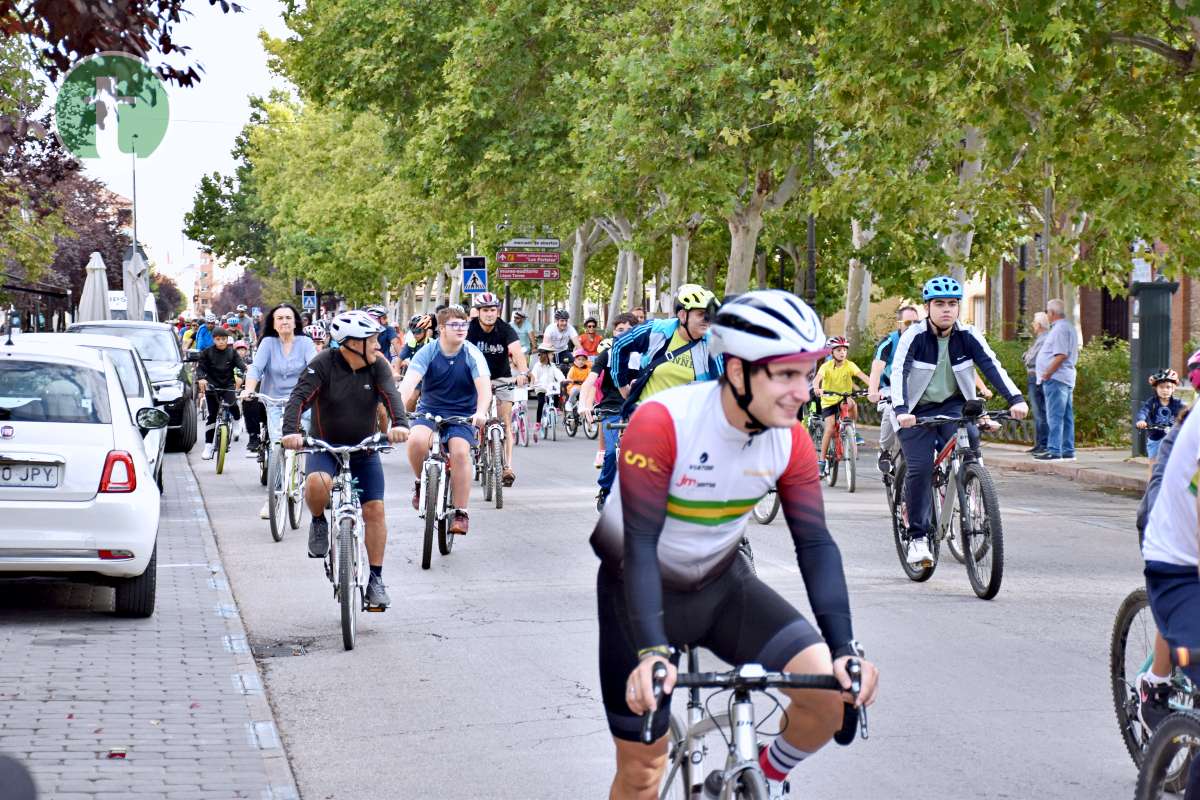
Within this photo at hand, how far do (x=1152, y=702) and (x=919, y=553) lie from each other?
229 inches

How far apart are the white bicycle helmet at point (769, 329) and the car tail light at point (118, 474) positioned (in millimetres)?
6511

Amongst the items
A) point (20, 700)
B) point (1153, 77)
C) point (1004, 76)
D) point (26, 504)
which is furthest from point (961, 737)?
point (1153, 77)

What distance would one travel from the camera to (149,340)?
Answer: 24.7 meters

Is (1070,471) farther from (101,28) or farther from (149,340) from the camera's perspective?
(101,28)

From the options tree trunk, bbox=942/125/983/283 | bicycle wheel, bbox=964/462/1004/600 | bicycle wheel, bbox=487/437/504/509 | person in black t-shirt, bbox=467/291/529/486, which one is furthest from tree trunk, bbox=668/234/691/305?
bicycle wheel, bbox=964/462/1004/600

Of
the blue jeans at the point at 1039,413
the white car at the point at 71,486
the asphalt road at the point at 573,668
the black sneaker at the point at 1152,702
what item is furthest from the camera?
the blue jeans at the point at 1039,413

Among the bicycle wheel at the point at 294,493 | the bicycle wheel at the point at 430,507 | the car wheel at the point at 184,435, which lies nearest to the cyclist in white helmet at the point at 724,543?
the bicycle wheel at the point at 430,507

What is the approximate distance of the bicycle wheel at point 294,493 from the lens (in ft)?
47.3

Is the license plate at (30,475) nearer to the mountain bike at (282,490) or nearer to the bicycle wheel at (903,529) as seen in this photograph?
the mountain bike at (282,490)

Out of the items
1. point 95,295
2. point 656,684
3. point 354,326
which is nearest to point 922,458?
point 354,326

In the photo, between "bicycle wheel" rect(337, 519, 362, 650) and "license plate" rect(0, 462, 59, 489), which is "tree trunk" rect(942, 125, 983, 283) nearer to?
"bicycle wheel" rect(337, 519, 362, 650)

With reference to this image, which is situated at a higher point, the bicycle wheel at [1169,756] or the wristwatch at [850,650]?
the wristwatch at [850,650]

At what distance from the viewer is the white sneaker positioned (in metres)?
11.2

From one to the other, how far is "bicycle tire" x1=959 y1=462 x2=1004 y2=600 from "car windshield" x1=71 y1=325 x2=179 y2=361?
15514 mm
